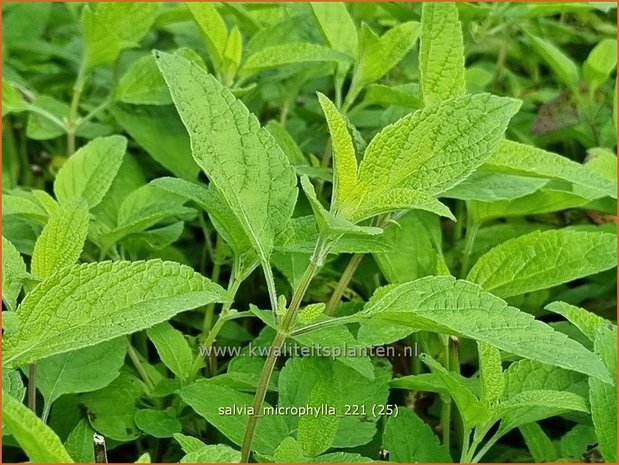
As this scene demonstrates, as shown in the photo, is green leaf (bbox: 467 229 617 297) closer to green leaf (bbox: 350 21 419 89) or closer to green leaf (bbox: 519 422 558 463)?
green leaf (bbox: 519 422 558 463)

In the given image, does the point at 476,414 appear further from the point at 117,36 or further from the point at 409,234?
the point at 117,36

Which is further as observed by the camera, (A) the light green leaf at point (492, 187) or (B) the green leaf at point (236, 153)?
(A) the light green leaf at point (492, 187)

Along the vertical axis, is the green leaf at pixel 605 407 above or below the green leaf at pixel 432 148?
below

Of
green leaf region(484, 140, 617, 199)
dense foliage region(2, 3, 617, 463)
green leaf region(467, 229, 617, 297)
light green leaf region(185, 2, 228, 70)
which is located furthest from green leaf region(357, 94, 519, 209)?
light green leaf region(185, 2, 228, 70)

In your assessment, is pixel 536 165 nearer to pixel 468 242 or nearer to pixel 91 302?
pixel 468 242

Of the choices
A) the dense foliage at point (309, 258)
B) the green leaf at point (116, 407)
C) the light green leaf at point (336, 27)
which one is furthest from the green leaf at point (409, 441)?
the light green leaf at point (336, 27)

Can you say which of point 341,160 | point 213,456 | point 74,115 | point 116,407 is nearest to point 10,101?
point 74,115

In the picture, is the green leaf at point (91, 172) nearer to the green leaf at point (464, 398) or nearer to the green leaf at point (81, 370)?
the green leaf at point (81, 370)
